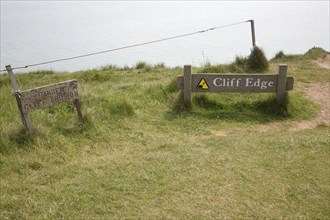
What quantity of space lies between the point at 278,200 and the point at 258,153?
1078 mm

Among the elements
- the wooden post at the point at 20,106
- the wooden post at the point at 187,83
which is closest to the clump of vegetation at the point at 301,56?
the wooden post at the point at 187,83

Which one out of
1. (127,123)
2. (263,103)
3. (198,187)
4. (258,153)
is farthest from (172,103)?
(198,187)

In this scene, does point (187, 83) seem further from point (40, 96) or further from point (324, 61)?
point (324, 61)

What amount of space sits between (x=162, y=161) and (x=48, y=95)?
6.37 feet

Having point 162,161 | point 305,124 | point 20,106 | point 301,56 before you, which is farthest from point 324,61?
point 20,106

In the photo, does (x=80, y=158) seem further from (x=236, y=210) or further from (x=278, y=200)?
(x=278, y=200)

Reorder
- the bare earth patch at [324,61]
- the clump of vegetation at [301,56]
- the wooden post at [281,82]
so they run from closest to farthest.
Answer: the wooden post at [281,82] < the bare earth patch at [324,61] < the clump of vegetation at [301,56]

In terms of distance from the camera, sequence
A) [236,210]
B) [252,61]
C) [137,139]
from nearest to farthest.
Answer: [236,210]
[137,139]
[252,61]

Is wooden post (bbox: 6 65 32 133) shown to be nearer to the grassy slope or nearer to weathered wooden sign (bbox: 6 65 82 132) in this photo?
weathered wooden sign (bbox: 6 65 82 132)

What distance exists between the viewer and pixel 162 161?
444 cm

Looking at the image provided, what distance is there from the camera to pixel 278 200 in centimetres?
362

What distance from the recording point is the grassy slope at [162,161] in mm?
3566

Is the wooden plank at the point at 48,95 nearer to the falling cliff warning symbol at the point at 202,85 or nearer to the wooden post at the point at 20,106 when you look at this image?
the wooden post at the point at 20,106

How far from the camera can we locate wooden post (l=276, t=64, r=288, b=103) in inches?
240
